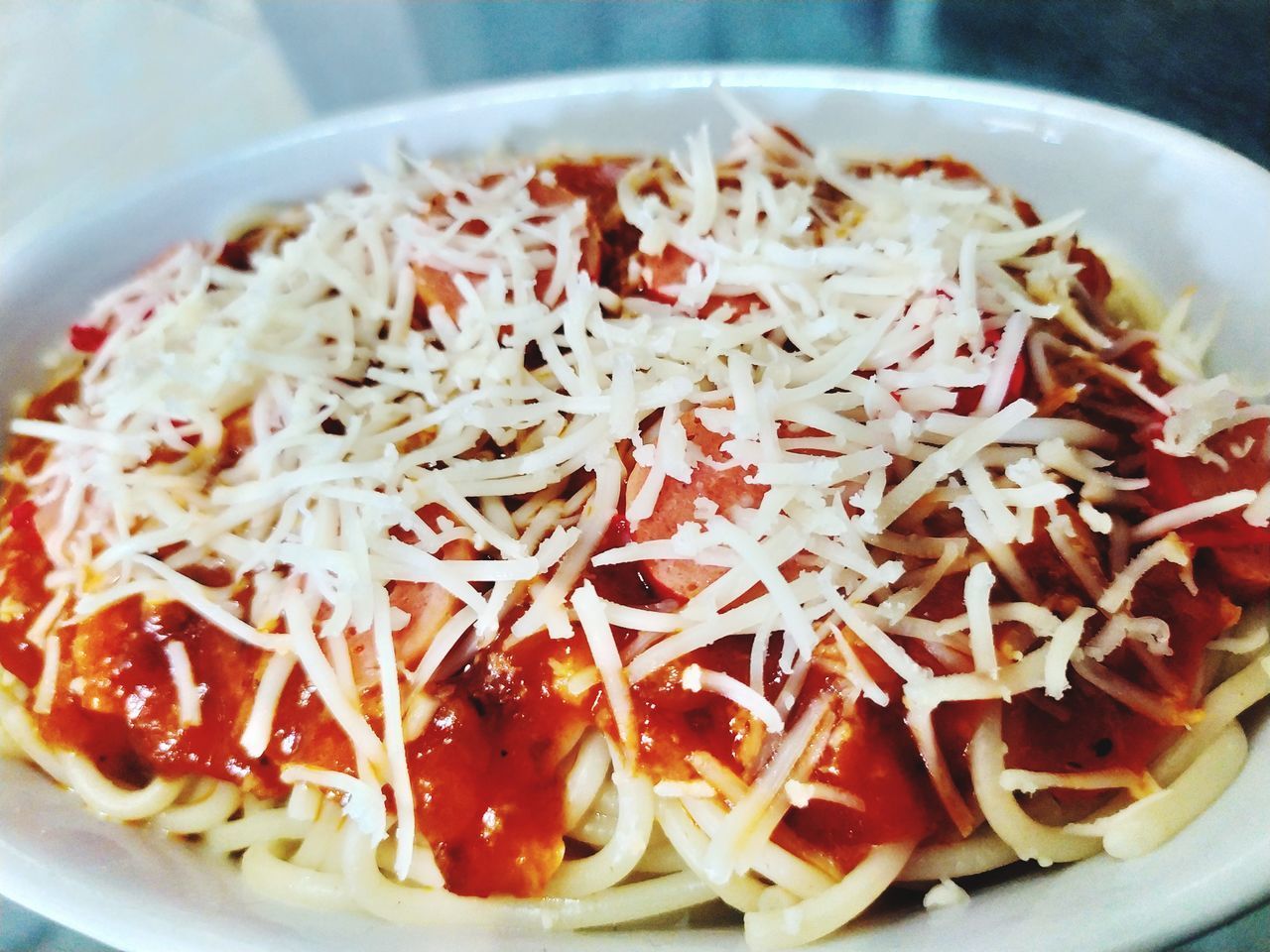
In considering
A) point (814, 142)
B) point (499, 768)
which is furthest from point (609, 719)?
point (814, 142)

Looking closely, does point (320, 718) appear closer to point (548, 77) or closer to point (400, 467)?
point (400, 467)

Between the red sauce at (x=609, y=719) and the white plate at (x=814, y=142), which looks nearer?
the white plate at (x=814, y=142)

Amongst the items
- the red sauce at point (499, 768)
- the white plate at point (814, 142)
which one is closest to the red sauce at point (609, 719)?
the red sauce at point (499, 768)

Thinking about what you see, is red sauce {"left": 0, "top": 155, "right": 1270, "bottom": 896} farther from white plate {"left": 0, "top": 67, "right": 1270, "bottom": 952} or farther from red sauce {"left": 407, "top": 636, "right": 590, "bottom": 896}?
white plate {"left": 0, "top": 67, "right": 1270, "bottom": 952}

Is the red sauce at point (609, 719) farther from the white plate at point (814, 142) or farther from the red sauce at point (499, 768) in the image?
the white plate at point (814, 142)

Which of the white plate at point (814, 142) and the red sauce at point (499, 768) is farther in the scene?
the red sauce at point (499, 768)

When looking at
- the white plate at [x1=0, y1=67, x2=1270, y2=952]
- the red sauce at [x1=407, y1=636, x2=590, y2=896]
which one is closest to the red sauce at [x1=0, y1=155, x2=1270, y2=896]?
the red sauce at [x1=407, y1=636, x2=590, y2=896]

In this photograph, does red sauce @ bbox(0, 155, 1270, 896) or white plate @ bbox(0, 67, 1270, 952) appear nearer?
white plate @ bbox(0, 67, 1270, 952)

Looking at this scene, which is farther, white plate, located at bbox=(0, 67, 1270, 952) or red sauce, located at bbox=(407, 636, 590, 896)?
red sauce, located at bbox=(407, 636, 590, 896)

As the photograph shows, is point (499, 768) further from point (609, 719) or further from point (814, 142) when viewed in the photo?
point (814, 142)
